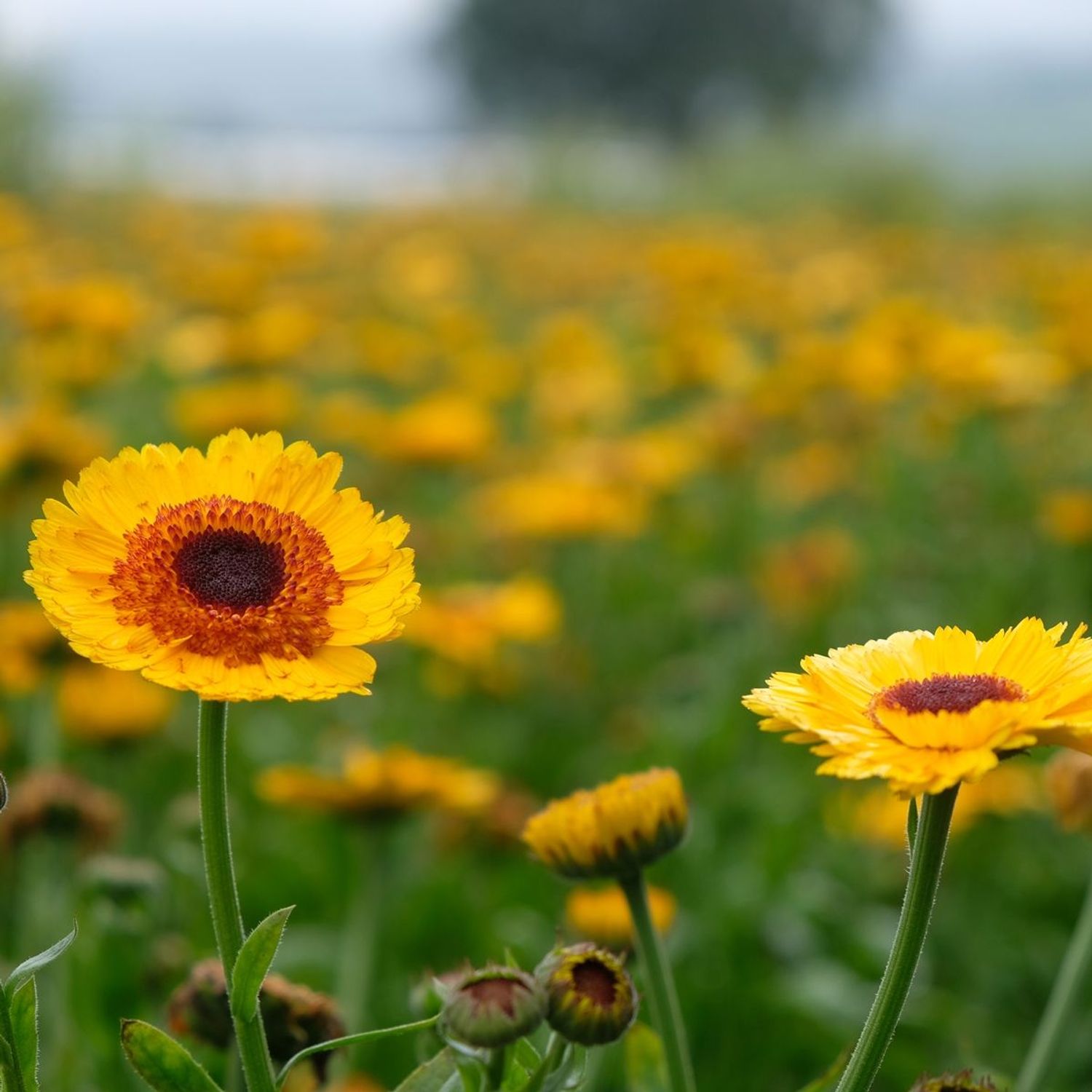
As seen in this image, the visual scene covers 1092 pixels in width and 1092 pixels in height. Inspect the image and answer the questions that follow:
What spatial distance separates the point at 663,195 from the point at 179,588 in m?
11.9

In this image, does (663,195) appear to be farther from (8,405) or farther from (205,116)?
(205,116)

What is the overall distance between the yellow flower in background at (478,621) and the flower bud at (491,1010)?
1457 millimetres

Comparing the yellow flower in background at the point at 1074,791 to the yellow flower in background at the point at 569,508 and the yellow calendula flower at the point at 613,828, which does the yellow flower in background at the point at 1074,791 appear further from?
the yellow flower in background at the point at 569,508

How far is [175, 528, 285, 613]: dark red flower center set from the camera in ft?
2.52

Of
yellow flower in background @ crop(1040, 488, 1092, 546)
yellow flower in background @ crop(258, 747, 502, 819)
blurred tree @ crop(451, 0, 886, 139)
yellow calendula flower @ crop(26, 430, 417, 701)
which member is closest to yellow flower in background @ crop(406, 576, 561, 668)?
yellow flower in background @ crop(258, 747, 502, 819)

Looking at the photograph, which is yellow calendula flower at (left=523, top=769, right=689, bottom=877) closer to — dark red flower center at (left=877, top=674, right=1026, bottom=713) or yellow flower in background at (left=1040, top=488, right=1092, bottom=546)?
dark red flower center at (left=877, top=674, right=1026, bottom=713)

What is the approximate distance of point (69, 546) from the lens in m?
0.76

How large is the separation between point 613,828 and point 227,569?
0.29 metres

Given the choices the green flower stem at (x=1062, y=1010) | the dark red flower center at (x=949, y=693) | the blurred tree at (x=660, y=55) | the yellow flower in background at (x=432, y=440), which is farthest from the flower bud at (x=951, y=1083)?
the blurred tree at (x=660, y=55)

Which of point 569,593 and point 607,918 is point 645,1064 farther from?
point 569,593

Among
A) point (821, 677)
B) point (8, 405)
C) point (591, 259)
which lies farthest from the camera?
point (591, 259)

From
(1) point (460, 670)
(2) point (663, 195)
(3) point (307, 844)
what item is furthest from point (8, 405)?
(2) point (663, 195)

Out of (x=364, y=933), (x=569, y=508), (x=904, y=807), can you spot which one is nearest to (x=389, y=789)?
(x=364, y=933)

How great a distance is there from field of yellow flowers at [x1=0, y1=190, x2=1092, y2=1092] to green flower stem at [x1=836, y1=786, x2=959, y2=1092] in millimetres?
200
